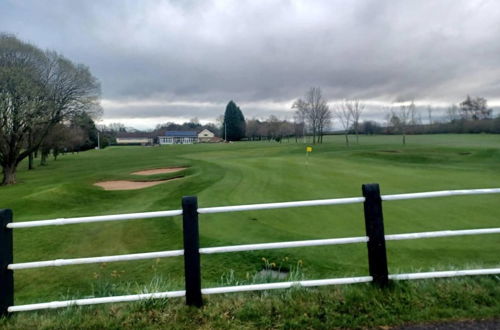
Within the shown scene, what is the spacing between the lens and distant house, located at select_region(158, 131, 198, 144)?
4695 inches

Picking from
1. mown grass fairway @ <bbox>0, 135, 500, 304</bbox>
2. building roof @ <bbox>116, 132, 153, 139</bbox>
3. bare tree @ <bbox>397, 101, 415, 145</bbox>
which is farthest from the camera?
building roof @ <bbox>116, 132, 153, 139</bbox>

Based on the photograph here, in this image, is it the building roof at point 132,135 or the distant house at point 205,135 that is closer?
the distant house at point 205,135

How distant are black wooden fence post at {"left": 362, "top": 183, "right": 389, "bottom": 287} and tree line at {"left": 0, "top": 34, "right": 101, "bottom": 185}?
1101 inches

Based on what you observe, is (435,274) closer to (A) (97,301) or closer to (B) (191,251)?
(B) (191,251)

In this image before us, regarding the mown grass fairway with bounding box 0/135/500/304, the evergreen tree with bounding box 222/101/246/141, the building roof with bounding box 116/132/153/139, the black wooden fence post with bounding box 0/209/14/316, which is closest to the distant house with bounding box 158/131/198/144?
the building roof with bounding box 116/132/153/139

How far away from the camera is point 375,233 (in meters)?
3.13

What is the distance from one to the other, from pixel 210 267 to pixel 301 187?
7083 millimetres

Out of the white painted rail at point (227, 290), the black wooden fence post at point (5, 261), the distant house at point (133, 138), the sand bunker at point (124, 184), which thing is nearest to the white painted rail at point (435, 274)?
the white painted rail at point (227, 290)

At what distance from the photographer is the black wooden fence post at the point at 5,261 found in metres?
2.95

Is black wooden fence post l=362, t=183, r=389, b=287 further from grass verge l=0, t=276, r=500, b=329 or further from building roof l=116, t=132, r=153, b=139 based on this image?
building roof l=116, t=132, r=153, b=139

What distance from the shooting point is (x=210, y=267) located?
667 centimetres

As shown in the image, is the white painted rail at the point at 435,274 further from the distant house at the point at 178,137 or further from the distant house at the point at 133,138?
the distant house at the point at 133,138

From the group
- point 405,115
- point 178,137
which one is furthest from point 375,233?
point 178,137

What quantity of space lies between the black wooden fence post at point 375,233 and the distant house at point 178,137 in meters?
117
